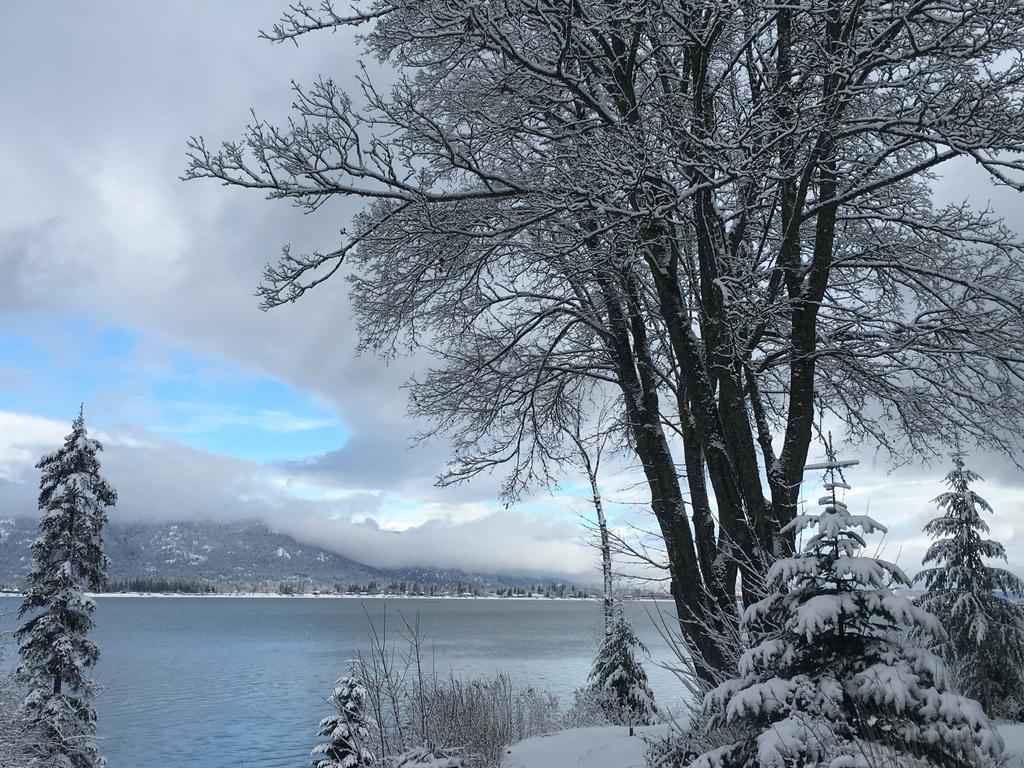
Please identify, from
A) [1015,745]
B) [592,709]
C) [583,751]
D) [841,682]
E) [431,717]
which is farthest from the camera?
[592,709]

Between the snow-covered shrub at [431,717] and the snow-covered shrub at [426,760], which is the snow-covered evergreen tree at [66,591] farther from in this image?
the snow-covered shrub at [426,760]

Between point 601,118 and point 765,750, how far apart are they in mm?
4365

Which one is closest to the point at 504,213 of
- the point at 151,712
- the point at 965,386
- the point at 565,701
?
the point at 965,386

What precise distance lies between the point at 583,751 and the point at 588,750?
58 millimetres

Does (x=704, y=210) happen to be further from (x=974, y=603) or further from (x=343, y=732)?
(x=974, y=603)

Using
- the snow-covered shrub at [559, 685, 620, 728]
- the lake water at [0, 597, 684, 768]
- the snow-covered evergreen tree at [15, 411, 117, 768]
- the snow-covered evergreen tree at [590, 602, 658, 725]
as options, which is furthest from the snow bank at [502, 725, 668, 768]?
the snow-covered evergreen tree at [15, 411, 117, 768]

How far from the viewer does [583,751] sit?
7.96 m

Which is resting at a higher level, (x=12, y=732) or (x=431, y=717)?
(x=431, y=717)

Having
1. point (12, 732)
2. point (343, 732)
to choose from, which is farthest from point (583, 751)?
point (12, 732)

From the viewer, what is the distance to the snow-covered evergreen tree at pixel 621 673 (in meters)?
16.9

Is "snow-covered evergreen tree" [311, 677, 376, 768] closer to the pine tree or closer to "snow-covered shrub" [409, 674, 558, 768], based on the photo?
"snow-covered shrub" [409, 674, 558, 768]

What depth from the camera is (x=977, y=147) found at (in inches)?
173

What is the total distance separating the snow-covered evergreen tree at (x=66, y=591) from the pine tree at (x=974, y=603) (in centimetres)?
2245

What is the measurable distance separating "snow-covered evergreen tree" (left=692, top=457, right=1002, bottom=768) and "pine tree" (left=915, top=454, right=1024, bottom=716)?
16377 millimetres
